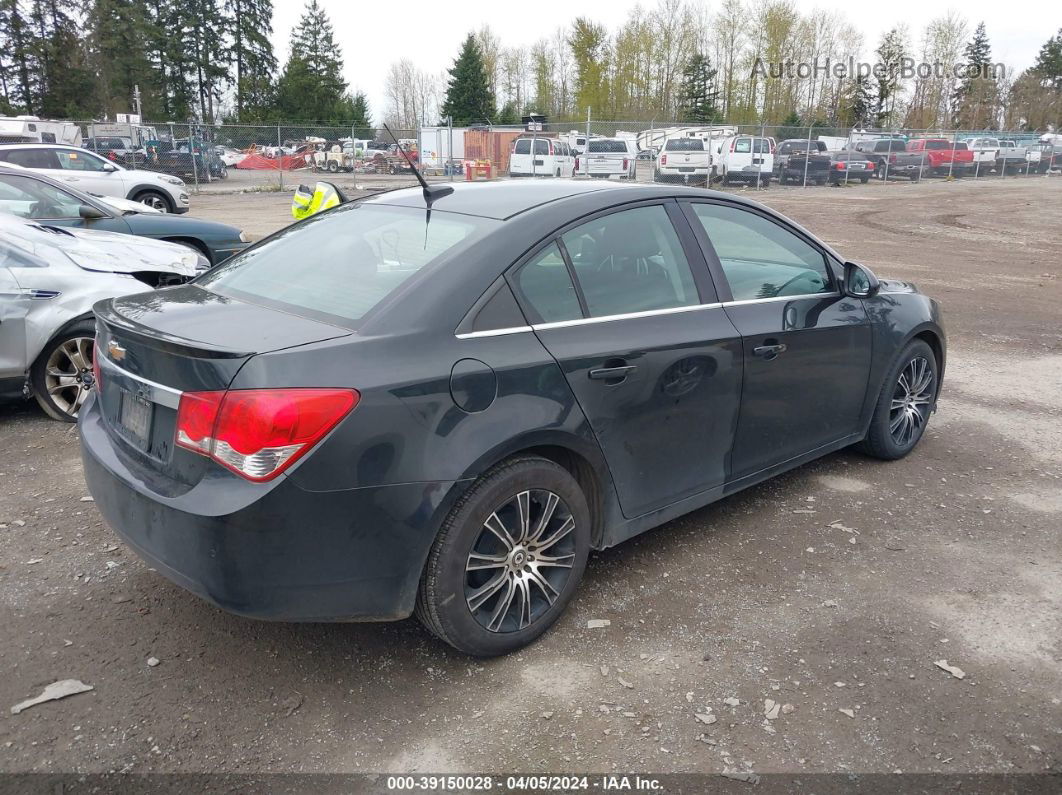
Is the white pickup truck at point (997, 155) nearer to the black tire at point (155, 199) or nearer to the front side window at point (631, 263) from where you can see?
the black tire at point (155, 199)

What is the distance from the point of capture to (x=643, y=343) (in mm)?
3289

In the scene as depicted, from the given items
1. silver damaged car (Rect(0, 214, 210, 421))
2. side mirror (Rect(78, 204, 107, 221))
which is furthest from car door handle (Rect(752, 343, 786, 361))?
side mirror (Rect(78, 204, 107, 221))

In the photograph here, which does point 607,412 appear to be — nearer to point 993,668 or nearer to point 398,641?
point 398,641

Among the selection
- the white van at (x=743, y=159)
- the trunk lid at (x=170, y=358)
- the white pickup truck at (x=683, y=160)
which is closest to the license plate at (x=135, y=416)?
the trunk lid at (x=170, y=358)

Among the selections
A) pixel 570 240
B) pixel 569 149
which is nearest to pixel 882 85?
pixel 569 149

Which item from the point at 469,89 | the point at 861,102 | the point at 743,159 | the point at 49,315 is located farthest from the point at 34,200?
the point at 861,102

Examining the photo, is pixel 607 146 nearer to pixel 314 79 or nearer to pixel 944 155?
pixel 944 155

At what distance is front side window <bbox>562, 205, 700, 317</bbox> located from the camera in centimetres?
329

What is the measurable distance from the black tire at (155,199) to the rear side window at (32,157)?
1667 millimetres

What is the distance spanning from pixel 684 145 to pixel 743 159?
116 inches

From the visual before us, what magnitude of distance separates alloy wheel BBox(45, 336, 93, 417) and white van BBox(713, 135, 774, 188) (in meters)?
28.3

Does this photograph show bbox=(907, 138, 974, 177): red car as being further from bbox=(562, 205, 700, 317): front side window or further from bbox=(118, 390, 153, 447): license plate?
bbox=(118, 390, 153, 447): license plate

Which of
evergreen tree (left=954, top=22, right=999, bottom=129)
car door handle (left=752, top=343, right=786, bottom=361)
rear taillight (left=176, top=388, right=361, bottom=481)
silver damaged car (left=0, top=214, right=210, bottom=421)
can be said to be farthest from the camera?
evergreen tree (left=954, top=22, right=999, bottom=129)

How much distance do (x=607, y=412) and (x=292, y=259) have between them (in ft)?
4.70
